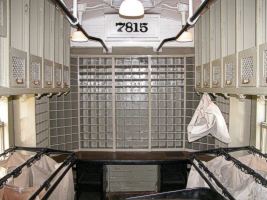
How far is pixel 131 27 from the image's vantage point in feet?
17.4

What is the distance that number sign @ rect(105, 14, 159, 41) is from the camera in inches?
207

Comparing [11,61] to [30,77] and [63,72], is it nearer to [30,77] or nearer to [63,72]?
[30,77]

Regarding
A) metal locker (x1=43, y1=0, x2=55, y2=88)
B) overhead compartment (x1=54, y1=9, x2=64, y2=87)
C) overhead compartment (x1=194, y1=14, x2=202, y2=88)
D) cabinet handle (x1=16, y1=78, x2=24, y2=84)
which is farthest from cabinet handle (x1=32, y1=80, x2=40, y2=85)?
overhead compartment (x1=194, y1=14, x2=202, y2=88)

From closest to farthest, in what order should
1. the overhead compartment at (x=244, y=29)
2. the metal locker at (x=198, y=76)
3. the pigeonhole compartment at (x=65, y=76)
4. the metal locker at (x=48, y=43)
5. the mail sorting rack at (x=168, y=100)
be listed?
the overhead compartment at (x=244, y=29) < the metal locker at (x=48, y=43) < the metal locker at (x=198, y=76) < the pigeonhole compartment at (x=65, y=76) < the mail sorting rack at (x=168, y=100)

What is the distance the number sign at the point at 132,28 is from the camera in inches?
207

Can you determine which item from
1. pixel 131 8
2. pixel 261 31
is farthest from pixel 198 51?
pixel 261 31

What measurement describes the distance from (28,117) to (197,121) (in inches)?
79.8

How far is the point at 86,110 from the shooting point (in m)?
5.29

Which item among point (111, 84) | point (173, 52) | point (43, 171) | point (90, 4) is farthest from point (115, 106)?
point (43, 171)

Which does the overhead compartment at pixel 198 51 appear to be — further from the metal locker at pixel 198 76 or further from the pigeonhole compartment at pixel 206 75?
the pigeonhole compartment at pixel 206 75

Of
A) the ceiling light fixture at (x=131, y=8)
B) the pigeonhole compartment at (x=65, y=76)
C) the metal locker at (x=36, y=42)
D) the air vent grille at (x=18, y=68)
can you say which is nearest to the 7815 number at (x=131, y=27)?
the pigeonhole compartment at (x=65, y=76)

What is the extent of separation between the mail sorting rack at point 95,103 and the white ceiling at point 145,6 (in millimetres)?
784

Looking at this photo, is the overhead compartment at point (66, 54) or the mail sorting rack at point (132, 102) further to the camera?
the mail sorting rack at point (132, 102)

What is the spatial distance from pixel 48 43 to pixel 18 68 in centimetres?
103
